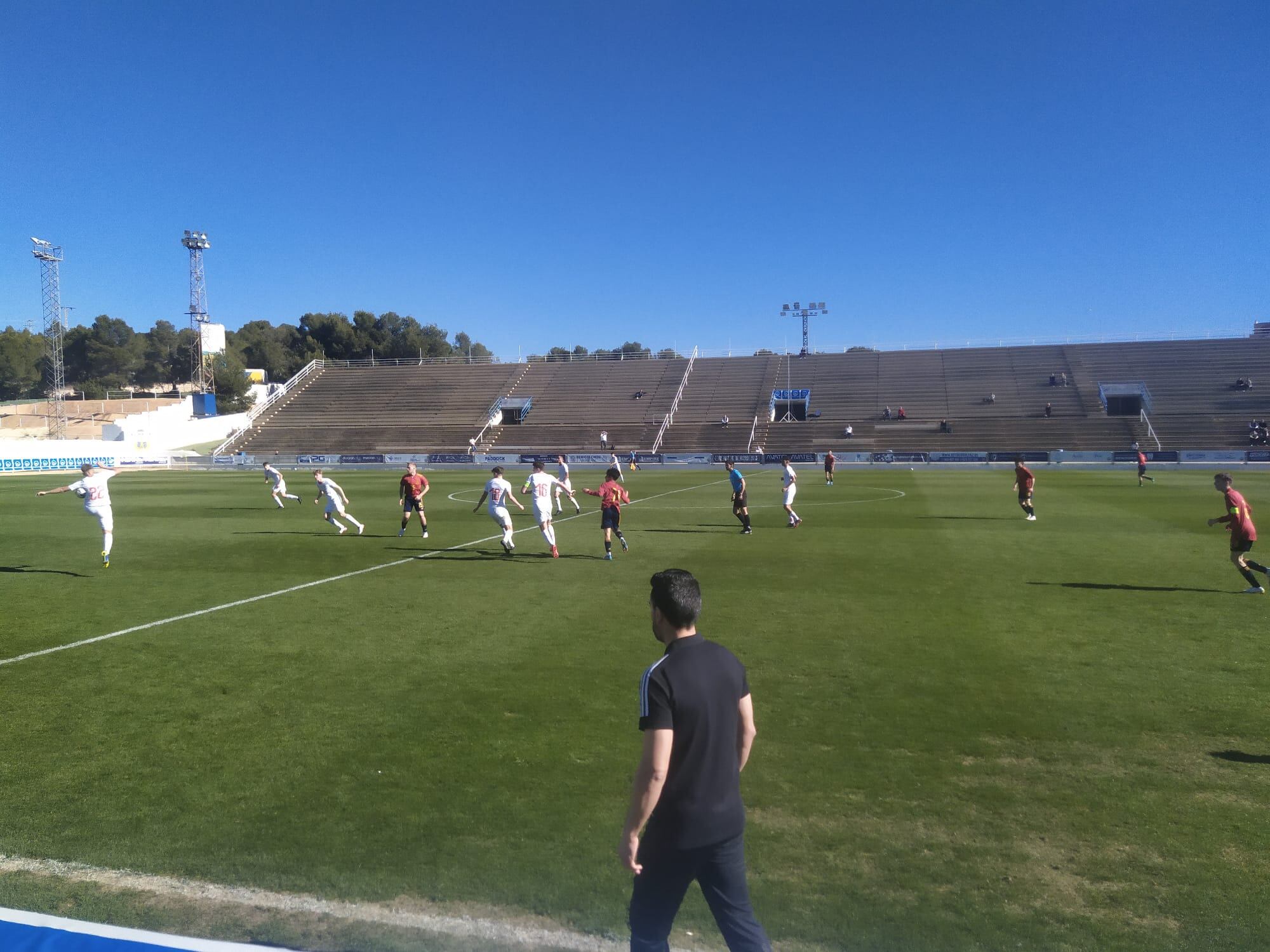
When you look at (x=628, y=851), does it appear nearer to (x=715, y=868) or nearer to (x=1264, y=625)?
(x=715, y=868)

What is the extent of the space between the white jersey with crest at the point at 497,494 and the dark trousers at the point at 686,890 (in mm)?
14969

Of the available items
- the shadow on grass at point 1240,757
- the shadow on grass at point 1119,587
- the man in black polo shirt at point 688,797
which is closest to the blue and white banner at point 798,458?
the shadow on grass at point 1119,587

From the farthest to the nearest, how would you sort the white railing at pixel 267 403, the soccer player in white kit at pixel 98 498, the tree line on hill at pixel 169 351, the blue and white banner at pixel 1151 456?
the tree line on hill at pixel 169 351, the white railing at pixel 267 403, the blue and white banner at pixel 1151 456, the soccer player in white kit at pixel 98 498

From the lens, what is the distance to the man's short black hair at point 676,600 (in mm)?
3762

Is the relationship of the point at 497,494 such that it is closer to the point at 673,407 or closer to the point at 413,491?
the point at 413,491

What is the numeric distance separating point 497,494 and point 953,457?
4658 centimetres

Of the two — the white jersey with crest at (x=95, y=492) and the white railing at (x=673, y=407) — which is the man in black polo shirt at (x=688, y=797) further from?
the white railing at (x=673, y=407)

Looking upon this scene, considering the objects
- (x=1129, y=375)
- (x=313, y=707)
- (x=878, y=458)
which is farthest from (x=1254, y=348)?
(x=313, y=707)

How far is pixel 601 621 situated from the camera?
12086 millimetres

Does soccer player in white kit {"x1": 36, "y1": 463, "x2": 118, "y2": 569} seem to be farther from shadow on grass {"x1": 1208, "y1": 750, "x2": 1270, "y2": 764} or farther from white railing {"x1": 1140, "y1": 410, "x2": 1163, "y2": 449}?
white railing {"x1": 1140, "y1": 410, "x2": 1163, "y2": 449}

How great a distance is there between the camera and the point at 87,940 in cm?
450

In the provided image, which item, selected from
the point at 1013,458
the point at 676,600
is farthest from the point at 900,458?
the point at 676,600

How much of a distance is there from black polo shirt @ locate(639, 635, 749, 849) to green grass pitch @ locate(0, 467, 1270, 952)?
1563 millimetres

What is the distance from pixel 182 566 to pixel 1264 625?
18.9 meters
